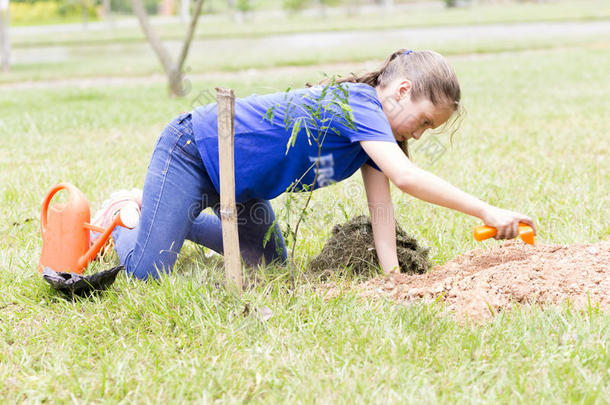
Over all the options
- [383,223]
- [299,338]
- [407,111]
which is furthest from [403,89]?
[299,338]

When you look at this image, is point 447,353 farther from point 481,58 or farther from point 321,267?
point 481,58

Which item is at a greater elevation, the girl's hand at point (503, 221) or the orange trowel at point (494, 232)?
the girl's hand at point (503, 221)

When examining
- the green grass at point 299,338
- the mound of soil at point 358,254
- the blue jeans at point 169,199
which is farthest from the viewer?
the mound of soil at point 358,254

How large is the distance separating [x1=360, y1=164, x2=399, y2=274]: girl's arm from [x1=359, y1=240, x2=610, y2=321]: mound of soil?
88mm

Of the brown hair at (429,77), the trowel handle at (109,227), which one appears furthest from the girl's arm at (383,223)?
the trowel handle at (109,227)

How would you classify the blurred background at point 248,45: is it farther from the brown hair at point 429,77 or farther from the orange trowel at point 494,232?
the orange trowel at point 494,232

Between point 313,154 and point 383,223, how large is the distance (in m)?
0.43

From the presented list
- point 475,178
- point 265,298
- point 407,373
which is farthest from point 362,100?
point 475,178

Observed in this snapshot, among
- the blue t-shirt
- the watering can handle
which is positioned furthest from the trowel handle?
the blue t-shirt

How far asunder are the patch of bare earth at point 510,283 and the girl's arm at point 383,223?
9 centimetres

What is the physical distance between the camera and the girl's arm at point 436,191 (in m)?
2.05

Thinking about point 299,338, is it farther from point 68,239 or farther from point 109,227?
point 68,239

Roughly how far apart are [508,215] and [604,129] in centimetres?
400

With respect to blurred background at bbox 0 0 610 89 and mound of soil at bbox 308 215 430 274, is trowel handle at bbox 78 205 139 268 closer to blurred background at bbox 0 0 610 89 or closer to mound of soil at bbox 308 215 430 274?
mound of soil at bbox 308 215 430 274
